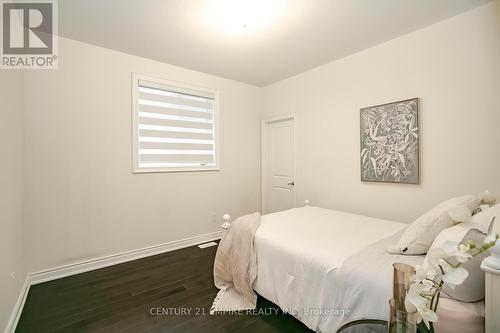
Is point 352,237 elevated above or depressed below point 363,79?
below

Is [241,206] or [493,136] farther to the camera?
[241,206]

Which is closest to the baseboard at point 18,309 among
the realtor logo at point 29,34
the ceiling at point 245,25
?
the realtor logo at point 29,34

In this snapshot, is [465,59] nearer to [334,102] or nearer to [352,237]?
[334,102]

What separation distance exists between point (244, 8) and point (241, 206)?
2968mm

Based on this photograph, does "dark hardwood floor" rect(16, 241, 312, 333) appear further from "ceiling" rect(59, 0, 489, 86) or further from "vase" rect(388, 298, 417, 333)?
"ceiling" rect(59, 0, 489, 86)

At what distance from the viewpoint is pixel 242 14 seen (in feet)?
7.22

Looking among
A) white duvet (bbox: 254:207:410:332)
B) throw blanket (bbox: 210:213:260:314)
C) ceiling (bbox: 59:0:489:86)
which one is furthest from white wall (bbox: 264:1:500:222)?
throw blanket (bbox: 210:213:260:314)

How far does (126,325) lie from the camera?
69.8 inches

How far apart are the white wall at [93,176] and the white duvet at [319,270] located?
5.43ft

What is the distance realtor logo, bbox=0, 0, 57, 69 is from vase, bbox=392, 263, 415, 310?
2.96m

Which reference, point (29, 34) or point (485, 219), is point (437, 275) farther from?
point (29, 34)

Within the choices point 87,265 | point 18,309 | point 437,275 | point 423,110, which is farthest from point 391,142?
point 18,309

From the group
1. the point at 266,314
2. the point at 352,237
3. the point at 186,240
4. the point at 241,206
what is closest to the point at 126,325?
the point at 266,314

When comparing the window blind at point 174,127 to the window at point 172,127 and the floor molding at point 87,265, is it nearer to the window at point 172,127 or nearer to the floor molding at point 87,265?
the window at point 172,127
